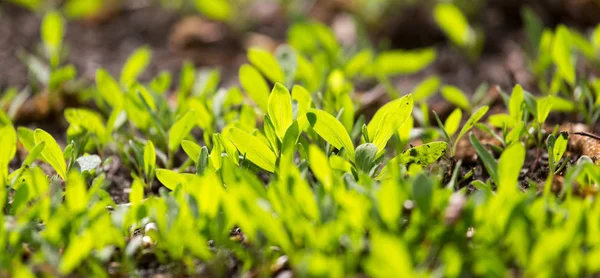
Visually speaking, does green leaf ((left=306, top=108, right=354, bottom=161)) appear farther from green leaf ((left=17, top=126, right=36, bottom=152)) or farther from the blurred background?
the blurred background

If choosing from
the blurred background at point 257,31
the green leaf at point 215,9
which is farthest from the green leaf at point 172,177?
the green leaf at point 215,9

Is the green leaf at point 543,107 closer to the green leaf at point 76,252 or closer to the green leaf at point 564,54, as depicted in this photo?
the green leaf at point 564,54

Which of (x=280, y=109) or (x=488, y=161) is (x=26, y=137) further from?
(x=488, y=161)

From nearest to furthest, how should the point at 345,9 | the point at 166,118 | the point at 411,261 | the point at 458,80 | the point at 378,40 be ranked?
the point at 411,261 < the point at 166,118 < the point at 458,80 < the point at 378,40 < the point at 345,9

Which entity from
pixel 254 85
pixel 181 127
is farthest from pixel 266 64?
pixel 181 127

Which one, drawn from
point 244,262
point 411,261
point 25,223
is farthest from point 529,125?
point 25,223

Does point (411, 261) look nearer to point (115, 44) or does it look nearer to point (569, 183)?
point (569, 183)
